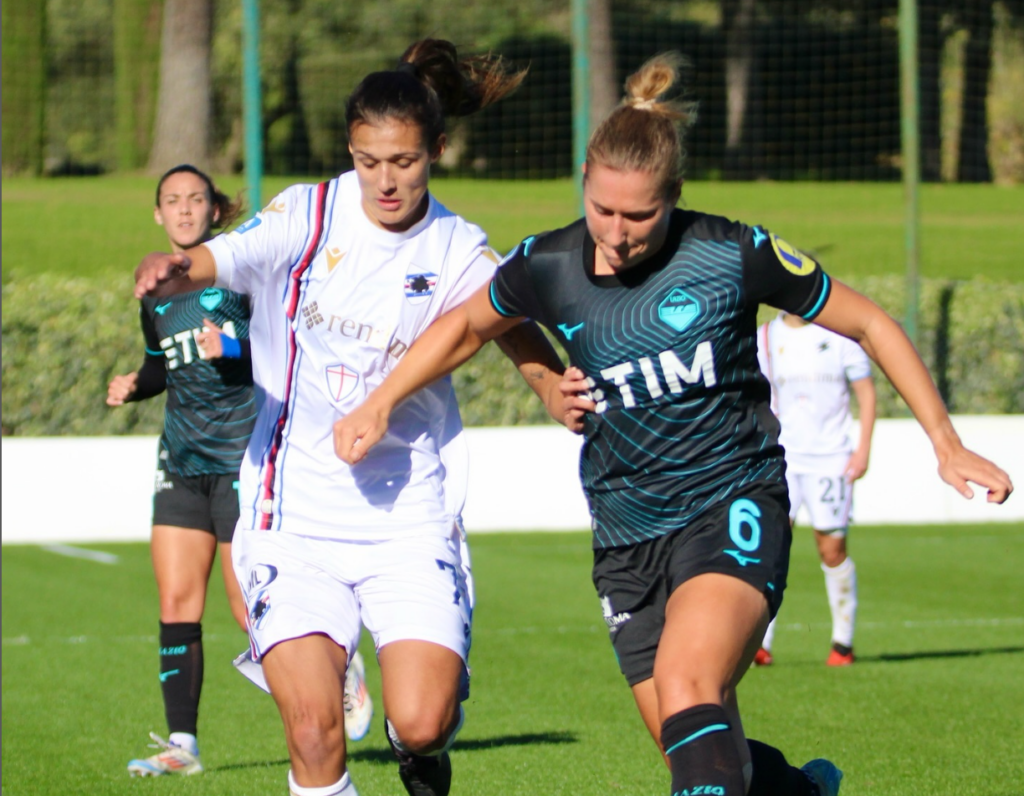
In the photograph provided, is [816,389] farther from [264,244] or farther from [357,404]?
[264,244]

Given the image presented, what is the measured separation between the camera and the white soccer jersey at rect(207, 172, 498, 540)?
422 centimetres

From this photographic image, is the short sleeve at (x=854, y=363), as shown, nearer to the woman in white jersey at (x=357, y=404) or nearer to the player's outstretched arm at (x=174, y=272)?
the woman in white jersey at (x=357, y=404)

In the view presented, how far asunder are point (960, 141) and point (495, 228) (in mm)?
9927

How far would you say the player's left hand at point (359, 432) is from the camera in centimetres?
397

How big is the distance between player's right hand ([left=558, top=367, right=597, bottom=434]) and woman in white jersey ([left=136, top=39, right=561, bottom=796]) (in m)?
0.21

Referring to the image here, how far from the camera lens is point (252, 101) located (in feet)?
44.7

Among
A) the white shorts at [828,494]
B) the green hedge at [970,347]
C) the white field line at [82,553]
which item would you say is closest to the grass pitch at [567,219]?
the green hedge at [970,347]

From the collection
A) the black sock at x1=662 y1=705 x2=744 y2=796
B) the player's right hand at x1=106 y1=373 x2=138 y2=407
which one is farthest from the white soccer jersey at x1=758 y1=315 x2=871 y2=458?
the black sock at x1=662 y1=705 x2=744 y2=796

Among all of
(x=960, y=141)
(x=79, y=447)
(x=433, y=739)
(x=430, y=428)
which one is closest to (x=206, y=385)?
(x=430, y=428)

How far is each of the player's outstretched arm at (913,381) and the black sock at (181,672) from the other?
10.1ft

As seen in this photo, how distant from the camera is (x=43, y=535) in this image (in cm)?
1473

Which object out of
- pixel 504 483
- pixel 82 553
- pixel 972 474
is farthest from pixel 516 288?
pixel 504 483

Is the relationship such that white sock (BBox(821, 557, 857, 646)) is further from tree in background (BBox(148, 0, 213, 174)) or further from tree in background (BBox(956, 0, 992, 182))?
tree in background (BBox(956, 0, 992, 182))

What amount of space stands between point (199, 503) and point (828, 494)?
394 centimetres
